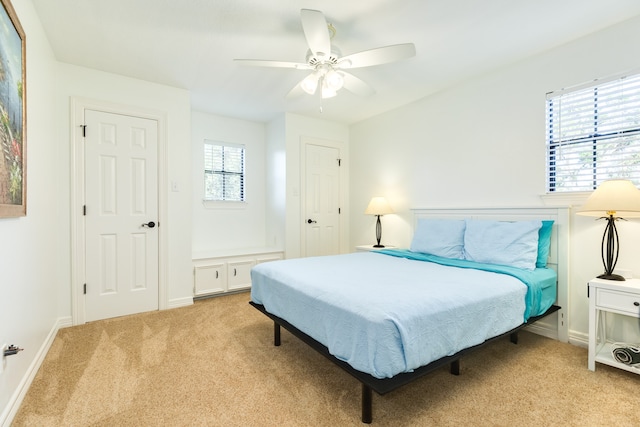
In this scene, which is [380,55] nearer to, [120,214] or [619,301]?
[619,301]

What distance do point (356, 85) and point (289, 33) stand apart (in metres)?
0.67

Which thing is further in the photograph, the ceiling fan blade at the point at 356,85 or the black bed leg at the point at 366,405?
the ceiling fan blade at the point at 356,85

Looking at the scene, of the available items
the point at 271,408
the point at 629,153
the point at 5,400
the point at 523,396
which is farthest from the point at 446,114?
the point at 5,400

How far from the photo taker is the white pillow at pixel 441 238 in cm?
291

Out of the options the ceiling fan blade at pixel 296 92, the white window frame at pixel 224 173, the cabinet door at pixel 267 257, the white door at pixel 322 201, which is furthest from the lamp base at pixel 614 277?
the white window frame at pixel 224 173

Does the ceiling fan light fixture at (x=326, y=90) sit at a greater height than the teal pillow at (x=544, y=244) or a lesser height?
greater

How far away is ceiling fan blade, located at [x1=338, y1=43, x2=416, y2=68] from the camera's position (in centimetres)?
198

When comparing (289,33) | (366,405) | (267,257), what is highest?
(289,33)

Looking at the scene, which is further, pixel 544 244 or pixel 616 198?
pixel 544 244

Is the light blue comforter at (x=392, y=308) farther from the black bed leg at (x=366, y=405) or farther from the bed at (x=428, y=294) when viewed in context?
the black bed leg at (x=366, y=405)

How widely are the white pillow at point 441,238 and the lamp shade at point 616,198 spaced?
1032 millimetres

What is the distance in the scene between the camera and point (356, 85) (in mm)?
2553

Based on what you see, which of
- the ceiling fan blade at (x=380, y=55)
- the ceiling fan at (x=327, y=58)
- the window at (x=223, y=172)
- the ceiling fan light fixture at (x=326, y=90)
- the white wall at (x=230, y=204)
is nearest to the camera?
the ceiling fan at (x=327, y=58)

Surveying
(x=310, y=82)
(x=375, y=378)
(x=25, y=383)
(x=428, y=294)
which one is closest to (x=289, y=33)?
(x=310, y=82)
